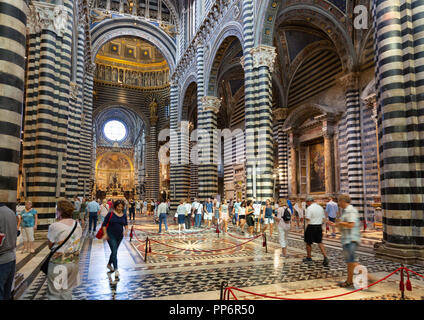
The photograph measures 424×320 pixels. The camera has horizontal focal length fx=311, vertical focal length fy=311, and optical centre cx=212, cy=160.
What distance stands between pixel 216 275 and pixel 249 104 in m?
10.3

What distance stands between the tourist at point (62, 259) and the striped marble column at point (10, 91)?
1767 mm

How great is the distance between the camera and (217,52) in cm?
2020

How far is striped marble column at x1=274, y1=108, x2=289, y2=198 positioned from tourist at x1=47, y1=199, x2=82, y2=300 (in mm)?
20640

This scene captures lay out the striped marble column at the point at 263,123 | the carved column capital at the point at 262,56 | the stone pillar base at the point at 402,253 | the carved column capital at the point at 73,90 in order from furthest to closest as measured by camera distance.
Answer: the carved column capital at the point at 73,90 → the carved column capital at the point at 262,56 → the striped marble column at the point at 263,123 → the stone pillar base at the point at 402,253

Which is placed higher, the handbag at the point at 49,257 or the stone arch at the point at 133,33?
the stone arch at the point at 133,33

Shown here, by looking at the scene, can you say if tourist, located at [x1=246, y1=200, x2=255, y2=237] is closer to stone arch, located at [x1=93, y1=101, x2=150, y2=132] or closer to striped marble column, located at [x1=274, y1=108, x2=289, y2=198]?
striped marble column, located at [x1=274, y1=108, x2=289, y2=198]

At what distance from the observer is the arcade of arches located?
24.1 feet

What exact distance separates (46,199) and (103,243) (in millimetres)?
2508

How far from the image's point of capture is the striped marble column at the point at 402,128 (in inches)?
284

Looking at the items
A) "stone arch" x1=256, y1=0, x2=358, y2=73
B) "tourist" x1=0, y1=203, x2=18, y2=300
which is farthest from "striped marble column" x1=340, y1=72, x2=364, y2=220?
"tourist" x1=0, y1=203, x2=18, y2=300

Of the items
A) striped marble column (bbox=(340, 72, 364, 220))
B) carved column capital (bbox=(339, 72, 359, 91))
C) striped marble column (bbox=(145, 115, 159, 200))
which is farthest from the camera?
striped marble column (bbox=(145, 115, 159, 200))

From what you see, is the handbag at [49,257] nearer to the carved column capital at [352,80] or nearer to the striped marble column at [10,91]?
the striped marble column at [10,91]

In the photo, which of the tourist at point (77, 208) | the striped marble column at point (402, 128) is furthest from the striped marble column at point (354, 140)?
the tourist at point (77, 208)

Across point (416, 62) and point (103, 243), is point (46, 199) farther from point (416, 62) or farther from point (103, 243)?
point (416, 62)
